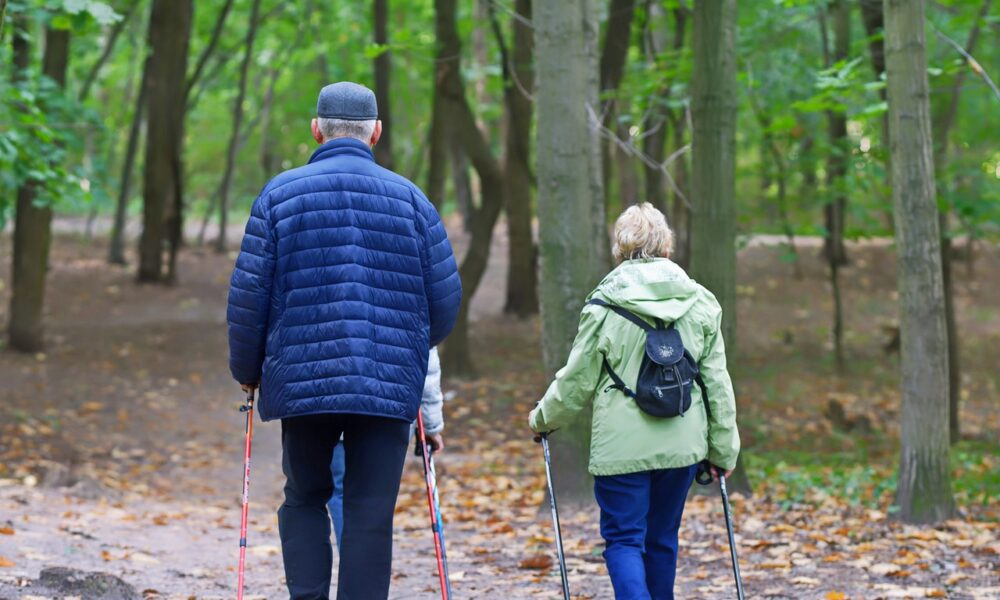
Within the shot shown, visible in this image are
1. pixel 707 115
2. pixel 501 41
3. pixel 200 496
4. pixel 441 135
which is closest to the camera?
pixel 707 115

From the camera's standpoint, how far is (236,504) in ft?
32.0

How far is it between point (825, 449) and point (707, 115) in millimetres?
5813

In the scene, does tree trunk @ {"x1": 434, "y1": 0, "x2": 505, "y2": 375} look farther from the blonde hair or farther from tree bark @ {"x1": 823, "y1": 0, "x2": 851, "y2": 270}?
Answer: the blonde hair

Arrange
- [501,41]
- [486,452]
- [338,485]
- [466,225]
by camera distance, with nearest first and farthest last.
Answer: [338,485], [486,452], [501,41], [466,225]

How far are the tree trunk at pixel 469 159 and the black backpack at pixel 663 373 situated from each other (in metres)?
9.54

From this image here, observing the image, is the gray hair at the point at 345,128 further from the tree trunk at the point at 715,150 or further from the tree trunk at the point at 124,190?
the tree trunk at the point at 124,190

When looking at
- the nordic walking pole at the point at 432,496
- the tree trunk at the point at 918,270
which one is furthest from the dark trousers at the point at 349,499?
the tree trunk at the point at 918,270

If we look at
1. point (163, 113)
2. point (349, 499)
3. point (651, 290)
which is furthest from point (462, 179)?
point (349, 499)

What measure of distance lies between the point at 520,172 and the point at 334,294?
1291 centimetres

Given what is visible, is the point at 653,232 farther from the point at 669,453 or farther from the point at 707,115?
the point at 707,115

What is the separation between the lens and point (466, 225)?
2530 centimetres

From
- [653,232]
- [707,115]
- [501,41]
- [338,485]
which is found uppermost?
[501,41]

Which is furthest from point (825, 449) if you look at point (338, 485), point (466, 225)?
point (466, 225)

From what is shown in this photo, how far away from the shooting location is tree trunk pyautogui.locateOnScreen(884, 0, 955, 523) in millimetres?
7059
